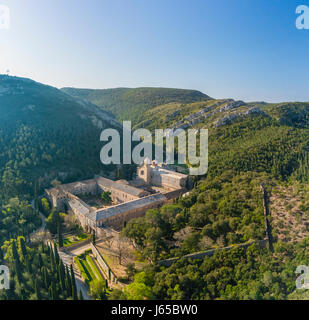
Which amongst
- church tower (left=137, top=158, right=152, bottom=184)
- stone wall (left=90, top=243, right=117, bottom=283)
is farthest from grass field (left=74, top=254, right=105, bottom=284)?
church tower (left=137, top=158, right=152, bottom=184)

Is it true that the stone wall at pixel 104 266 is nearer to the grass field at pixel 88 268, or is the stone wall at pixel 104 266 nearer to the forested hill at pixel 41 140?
the grass field at pixel 88 268

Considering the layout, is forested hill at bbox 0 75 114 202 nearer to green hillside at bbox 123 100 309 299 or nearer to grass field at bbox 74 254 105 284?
grass field at bbox 74 254 105 284

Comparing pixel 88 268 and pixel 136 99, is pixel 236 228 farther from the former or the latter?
pixel 136 99

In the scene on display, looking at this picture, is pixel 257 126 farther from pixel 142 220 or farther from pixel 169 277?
pixel 169 277

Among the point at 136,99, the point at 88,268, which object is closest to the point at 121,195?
the point at 88,268

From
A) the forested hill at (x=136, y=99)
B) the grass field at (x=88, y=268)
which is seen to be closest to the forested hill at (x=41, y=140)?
the grass field at (x=88, y=268)

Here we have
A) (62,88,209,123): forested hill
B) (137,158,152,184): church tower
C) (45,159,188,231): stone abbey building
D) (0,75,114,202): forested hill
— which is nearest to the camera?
(45,159,188,231): stone abbey building
